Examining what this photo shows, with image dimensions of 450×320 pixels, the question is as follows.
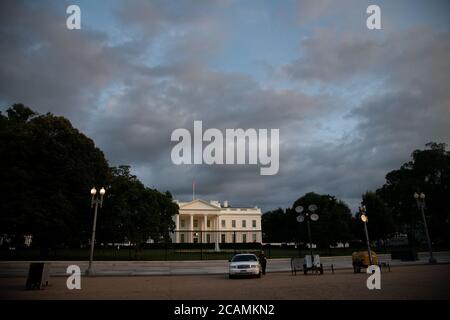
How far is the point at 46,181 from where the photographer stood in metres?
30.7

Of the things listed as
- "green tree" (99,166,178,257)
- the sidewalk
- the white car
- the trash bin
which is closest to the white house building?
"green tree" (99,166,178,257)

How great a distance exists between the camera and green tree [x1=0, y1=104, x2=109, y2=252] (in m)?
28.5

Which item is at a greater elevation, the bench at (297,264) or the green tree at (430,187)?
the green tree at (430,187)

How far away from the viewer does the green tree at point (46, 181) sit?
93.7 ft

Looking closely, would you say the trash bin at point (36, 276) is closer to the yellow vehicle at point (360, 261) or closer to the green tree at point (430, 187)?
the yellow vehicle at point (360, 261)

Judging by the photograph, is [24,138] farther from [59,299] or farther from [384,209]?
[384,209]

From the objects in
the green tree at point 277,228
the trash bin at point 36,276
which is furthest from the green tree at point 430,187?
the trash bin at point 36,276

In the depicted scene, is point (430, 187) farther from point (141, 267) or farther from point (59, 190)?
point (59, 190)

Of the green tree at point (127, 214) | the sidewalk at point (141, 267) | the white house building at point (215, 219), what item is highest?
the white house building at point (215, 219)

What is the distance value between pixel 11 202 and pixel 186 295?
22.4 metres

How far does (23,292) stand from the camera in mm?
13523

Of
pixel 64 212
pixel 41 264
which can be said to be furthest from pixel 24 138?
pixel 41 264

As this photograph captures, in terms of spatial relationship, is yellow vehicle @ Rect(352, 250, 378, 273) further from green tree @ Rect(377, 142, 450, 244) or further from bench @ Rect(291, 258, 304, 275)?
green tree @ Rect(377, 142, 450, 244)

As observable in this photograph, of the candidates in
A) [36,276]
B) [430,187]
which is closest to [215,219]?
[430,187]
